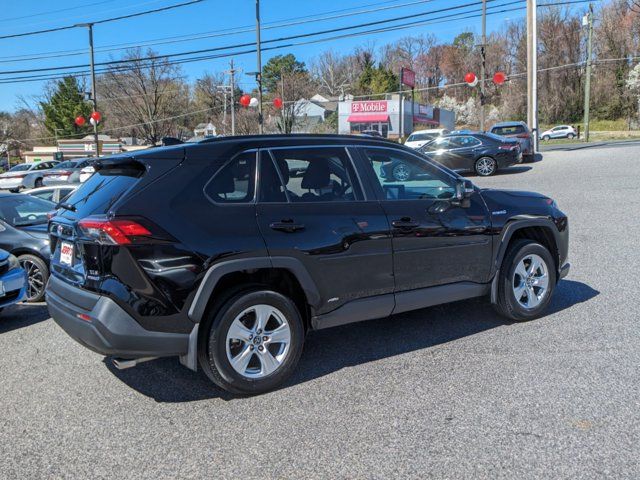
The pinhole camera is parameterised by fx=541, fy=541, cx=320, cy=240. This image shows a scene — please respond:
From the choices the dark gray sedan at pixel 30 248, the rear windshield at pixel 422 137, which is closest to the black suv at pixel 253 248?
the dark gray sedan at pixel 30 248

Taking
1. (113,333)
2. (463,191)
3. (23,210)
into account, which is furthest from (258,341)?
(23,210)

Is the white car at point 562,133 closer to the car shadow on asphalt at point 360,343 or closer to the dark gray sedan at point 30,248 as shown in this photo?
the car shadow on asphalt at point 360,343

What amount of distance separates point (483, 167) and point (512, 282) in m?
14.1

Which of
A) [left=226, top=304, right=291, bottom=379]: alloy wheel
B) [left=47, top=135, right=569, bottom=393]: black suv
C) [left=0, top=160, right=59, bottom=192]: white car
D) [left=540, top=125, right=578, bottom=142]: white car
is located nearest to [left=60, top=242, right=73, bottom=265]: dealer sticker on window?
[left=47, top=135, right=569, bottom=393]: black suv

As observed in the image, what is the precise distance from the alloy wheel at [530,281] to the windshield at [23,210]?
6406mm

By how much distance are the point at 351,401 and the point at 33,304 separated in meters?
5.18

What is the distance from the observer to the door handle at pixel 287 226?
3976mm

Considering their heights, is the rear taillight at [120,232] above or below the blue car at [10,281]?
above

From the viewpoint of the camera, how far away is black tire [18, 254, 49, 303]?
706 centimetres

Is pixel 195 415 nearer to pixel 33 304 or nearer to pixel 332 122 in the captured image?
pixel 33 304

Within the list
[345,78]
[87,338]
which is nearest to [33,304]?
[87,338]

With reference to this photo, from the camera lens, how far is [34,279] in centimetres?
712

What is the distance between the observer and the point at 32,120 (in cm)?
8300

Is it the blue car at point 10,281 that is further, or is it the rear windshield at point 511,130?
the rear windshield at point 511,130
